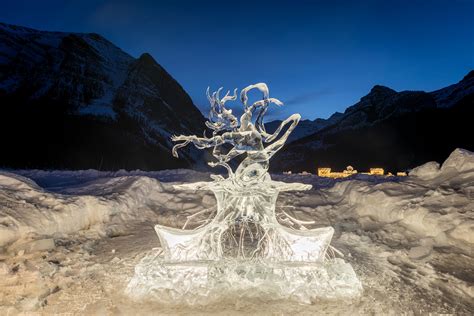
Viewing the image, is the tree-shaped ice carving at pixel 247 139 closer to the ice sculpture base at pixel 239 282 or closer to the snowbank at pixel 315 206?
the ice sculpture base at pixel 239 282

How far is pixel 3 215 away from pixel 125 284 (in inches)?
126

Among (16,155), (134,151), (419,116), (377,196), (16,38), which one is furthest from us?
(419,116)

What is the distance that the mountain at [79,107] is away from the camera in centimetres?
3600

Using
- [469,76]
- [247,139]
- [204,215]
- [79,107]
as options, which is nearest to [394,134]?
[469,76]

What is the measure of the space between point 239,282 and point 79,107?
160ft

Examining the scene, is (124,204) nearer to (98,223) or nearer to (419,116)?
(98,223)

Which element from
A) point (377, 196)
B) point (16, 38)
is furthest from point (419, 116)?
point (16, 38)

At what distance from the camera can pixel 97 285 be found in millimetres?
3977

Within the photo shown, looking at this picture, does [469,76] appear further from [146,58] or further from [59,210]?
[59,210]

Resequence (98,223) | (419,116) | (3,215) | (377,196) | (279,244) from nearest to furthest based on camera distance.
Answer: (279,244), (3,215), (98,223), (377,196), (419,116)

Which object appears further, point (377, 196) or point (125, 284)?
point (377, 196)

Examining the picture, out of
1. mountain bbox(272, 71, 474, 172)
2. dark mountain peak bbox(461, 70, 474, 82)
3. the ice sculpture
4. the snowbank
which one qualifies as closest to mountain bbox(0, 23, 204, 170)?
the snowbank

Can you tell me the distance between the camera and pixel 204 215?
827 centimetres

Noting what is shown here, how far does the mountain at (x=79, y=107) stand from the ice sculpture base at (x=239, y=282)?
31.7 meters
